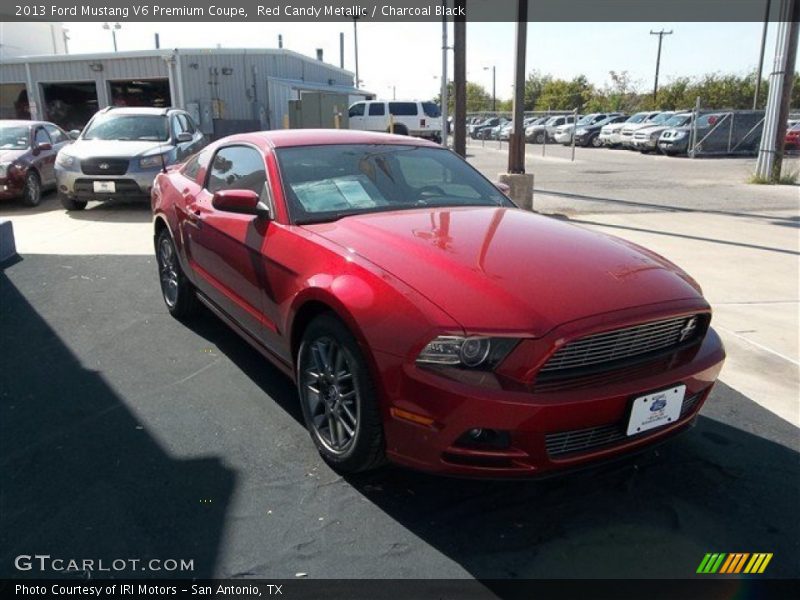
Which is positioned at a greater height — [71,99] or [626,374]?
[71,99]

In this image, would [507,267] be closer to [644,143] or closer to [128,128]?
[128,128]

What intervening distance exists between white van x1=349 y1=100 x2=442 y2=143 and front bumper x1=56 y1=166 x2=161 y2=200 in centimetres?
1842

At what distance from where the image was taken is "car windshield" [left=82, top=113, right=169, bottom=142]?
37.4 feet

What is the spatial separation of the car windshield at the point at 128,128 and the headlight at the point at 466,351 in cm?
1033

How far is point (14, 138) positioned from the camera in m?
11.7

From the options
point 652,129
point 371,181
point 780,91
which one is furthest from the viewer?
point 652,129

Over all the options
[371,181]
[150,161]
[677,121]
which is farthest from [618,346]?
[677,121]

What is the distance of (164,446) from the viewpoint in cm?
333

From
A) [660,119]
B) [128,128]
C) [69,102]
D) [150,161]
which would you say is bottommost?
[150,161]

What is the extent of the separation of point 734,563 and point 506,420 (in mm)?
1097

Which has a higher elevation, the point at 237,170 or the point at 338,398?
the point at 237,170

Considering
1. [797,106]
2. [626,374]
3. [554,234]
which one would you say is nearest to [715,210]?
[554,234]

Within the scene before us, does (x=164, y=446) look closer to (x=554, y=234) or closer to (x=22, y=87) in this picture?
(x=554, y=234)

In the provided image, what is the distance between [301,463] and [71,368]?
6.77 ft
